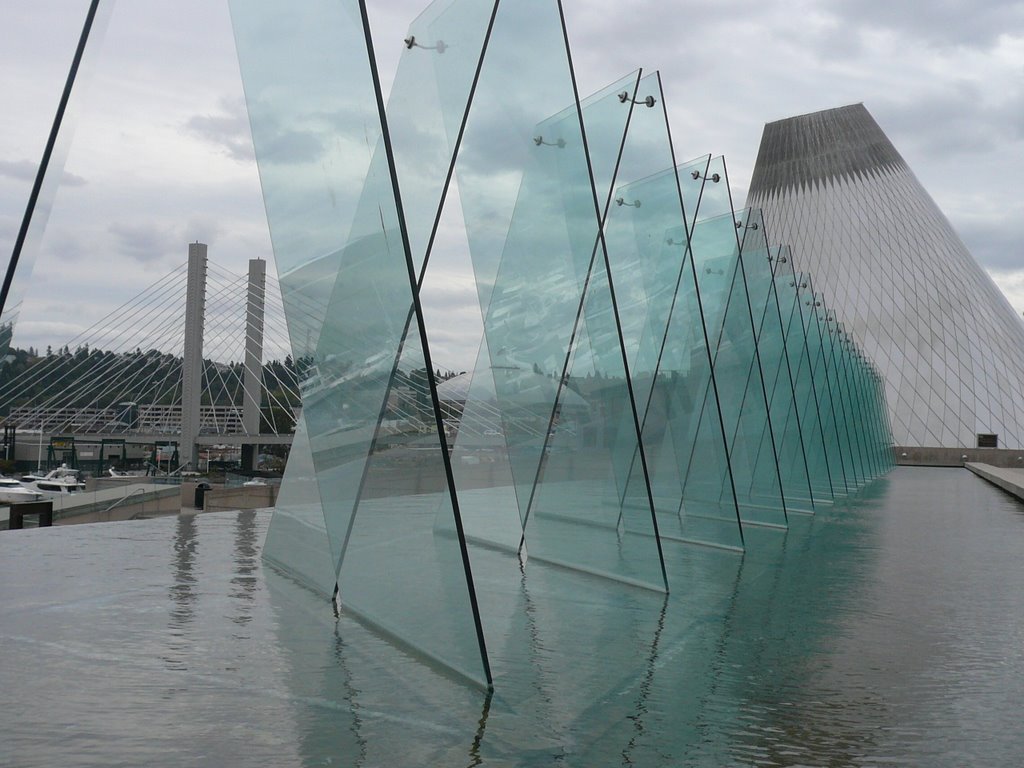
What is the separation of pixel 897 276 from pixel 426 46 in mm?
41359

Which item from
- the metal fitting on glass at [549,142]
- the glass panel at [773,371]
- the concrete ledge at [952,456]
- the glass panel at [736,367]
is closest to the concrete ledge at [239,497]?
the glass panel at [736,367]

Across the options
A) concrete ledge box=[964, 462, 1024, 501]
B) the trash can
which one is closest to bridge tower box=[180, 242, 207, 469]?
the trash can

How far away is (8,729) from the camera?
3199 mm

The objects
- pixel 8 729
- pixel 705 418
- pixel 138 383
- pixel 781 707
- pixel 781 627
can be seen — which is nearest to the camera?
pixel 8 729

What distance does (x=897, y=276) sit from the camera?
142ft

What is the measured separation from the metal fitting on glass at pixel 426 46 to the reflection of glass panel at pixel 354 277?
1.59 meters

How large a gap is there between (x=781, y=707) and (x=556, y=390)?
3.53 m

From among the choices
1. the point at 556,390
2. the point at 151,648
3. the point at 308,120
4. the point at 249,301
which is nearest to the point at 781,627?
the point at 556,390

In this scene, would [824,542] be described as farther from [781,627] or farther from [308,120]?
[308,120]

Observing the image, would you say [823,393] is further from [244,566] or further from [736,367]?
[244,566]

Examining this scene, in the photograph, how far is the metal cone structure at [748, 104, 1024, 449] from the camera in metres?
39.3

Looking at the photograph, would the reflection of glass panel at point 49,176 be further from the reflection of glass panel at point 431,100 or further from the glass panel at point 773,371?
the glass panel at point 773,371

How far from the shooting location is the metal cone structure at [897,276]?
129 ft

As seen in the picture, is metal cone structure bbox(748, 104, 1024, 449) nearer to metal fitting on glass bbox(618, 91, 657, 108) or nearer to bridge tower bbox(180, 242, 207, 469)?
bridge tower bbox(180, 242, 207, 469)
